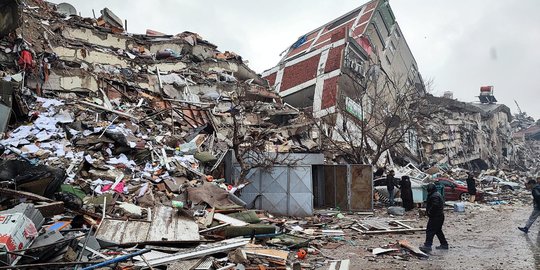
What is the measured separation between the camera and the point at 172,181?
31.8 feet

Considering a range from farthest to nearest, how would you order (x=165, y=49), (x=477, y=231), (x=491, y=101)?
(x=491, y=101), (x=165, y=49), (x=477, y=231)

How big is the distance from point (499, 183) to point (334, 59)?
41.8 feet

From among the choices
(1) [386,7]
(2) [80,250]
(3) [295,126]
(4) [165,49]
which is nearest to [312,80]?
(3) [295,126]

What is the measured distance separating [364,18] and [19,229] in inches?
1245

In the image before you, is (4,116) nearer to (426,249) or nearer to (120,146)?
(120,146)

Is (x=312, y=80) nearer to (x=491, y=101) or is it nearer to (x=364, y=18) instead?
(x=364, y=18)

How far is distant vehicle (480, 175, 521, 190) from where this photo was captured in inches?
802

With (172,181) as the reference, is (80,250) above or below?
below

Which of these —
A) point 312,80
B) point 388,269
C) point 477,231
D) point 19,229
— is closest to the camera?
point 19,229

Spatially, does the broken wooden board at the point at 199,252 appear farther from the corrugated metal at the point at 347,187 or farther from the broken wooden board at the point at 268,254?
the corrugated metal at the point at 347,187

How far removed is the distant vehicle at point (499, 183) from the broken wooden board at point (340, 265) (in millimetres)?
18513

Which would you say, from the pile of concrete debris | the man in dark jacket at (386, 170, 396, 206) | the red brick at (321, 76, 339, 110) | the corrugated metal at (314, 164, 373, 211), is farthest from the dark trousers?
the red brick at (321, 76, 339, 110)

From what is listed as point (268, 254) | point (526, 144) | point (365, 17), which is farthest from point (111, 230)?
point (526, 144)

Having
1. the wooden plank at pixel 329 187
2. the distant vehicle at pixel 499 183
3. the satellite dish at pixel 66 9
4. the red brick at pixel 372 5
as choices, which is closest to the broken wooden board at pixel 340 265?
the wooden plank at pixel 329 187
